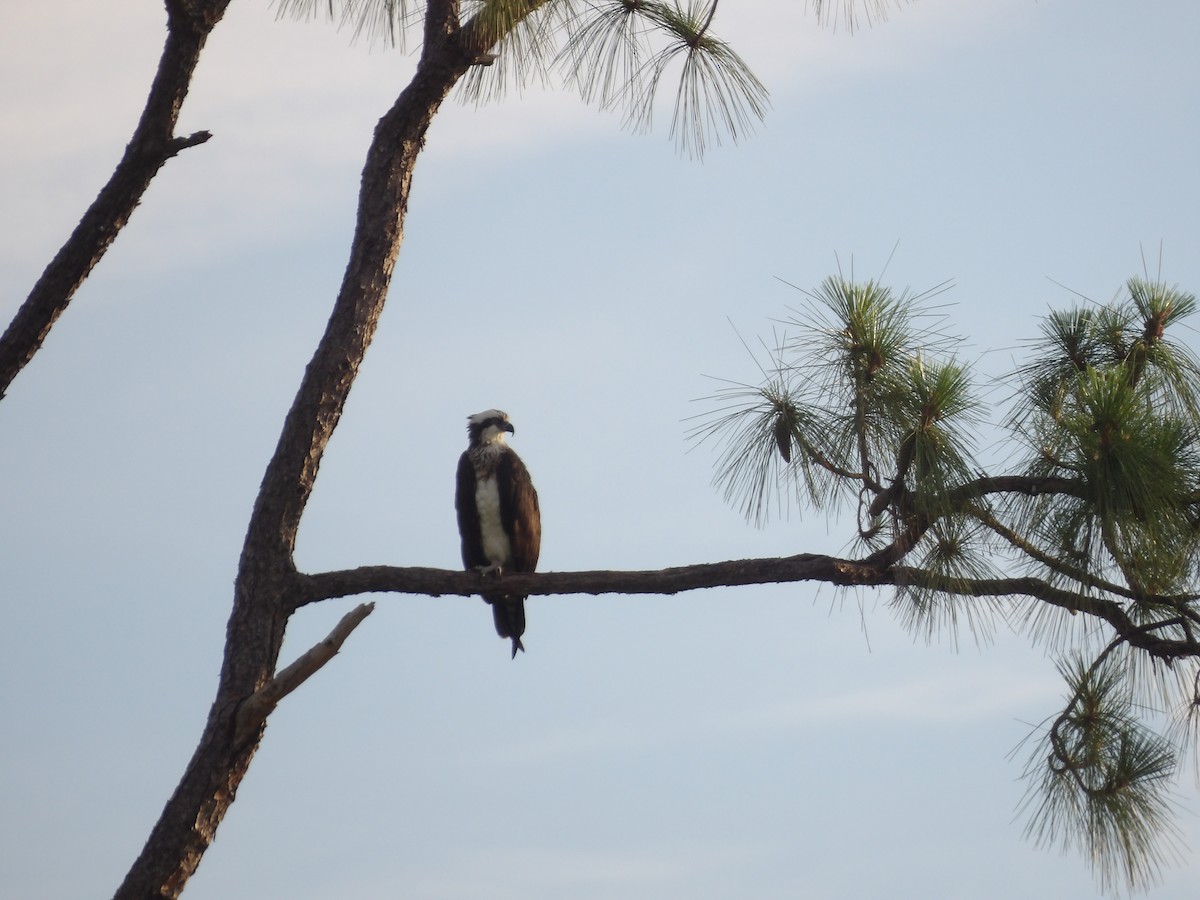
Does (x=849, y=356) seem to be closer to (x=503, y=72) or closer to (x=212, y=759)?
(x=503, y=72)

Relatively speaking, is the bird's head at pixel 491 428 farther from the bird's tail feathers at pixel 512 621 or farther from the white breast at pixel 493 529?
the bird's tail feathers at pixel 512 621

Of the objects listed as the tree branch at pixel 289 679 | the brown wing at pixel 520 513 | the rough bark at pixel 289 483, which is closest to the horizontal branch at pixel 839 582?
the tree branch at pixel 289 679

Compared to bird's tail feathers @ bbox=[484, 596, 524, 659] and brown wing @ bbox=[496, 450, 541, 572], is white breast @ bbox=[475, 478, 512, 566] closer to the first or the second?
brown wing @ bbox=[496, 450, 541, 572]

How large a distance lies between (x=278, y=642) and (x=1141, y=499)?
2.69 m

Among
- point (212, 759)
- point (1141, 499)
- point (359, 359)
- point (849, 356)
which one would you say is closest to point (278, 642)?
point (212, 759)

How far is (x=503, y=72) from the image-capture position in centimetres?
462

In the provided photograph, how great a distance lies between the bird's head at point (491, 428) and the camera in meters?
6.20

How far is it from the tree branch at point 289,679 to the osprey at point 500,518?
5.83ft

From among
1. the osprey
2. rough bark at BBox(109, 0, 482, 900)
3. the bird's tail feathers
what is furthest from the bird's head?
rough bark at BBox(109, 0, 482, 900)

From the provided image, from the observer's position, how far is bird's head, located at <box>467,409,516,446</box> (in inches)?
244

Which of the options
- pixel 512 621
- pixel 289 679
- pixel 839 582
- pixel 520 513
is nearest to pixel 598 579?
pixel 839 582

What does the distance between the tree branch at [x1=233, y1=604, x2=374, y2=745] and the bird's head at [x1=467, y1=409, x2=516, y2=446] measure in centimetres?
230

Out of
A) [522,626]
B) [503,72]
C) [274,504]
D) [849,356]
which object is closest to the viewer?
[849,356]

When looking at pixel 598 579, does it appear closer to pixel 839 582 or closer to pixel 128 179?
pixel 839 582
